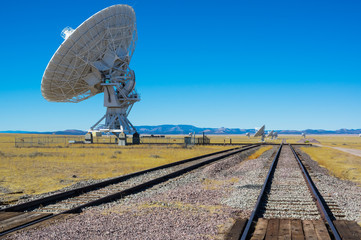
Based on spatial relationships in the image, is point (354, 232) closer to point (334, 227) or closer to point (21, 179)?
point (334, 227)

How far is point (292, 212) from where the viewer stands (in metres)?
7.84

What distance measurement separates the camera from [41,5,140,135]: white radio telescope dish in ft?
120

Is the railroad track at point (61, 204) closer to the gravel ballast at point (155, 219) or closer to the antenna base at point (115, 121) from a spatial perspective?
the gravel ballast at point (155, 219)

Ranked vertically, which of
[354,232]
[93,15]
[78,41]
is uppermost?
[93,15]

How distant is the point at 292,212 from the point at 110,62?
42038 millimetres

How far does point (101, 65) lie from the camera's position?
46.5 meters

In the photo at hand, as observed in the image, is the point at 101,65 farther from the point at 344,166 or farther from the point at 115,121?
the point at 344,166

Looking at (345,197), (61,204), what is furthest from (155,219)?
(345,197)

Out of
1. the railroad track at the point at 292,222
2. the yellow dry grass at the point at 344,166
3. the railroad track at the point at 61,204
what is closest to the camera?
the railroad track at the point at 292,222

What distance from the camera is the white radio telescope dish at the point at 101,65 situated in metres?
36.6

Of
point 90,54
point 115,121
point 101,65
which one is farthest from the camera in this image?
point 115,121

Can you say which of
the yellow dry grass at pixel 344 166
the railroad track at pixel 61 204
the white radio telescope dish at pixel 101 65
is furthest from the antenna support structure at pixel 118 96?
the railroad track at pixel 61 204

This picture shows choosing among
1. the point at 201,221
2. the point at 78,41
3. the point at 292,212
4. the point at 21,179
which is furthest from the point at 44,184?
the point at 78,41

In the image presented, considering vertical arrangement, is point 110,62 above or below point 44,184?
above
